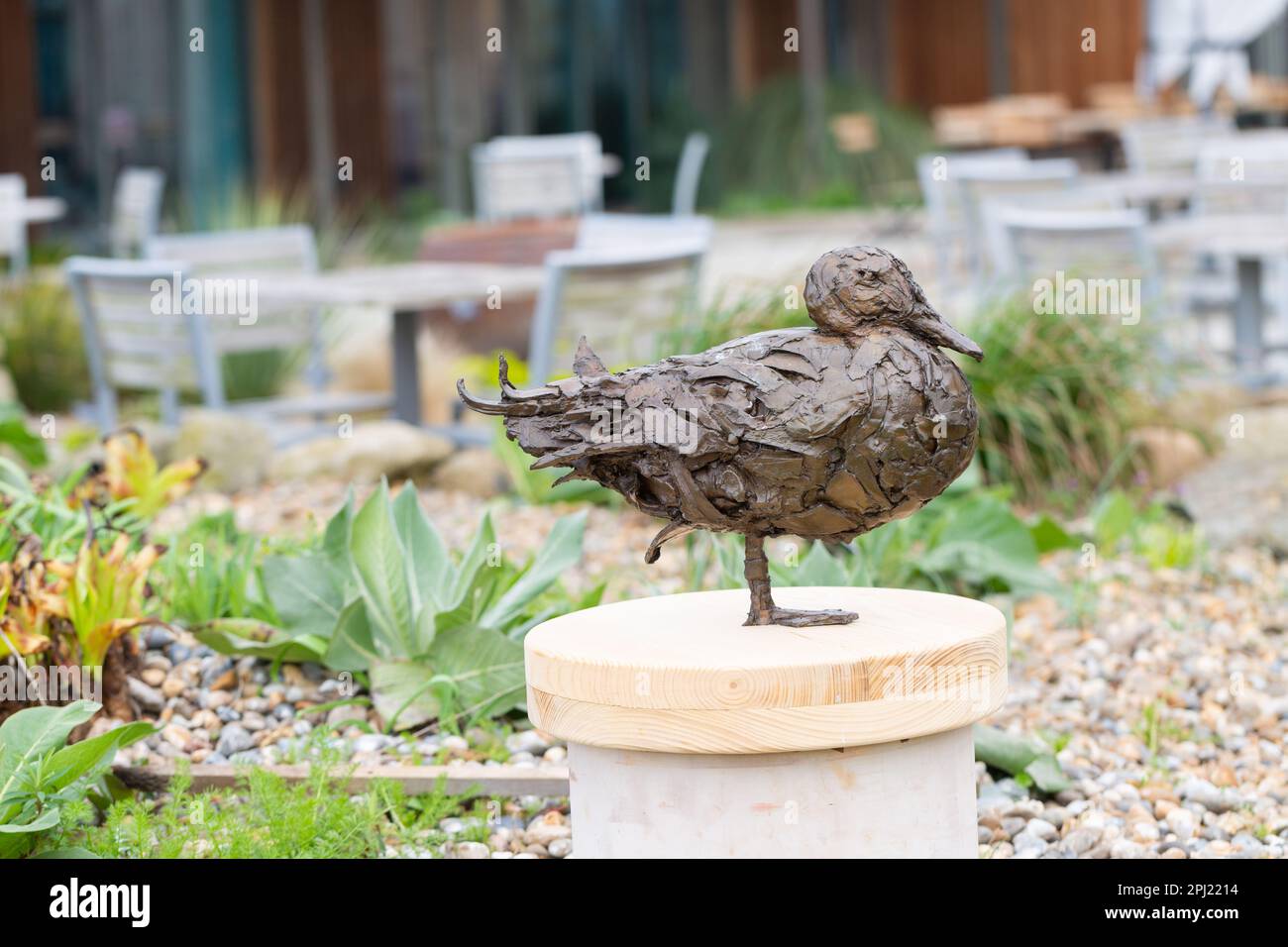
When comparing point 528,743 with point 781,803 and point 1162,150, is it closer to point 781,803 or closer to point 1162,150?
point 781,803

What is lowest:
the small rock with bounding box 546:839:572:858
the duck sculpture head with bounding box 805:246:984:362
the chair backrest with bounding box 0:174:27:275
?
the small rock with bounding box 546:839:572:858

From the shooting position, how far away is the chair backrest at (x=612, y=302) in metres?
5.86

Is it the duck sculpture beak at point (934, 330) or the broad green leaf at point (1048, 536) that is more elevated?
the duck sculpture beak at point (934, 330)

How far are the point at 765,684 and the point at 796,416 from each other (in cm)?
38

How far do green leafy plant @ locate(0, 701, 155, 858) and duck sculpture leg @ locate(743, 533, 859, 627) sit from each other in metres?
1.04

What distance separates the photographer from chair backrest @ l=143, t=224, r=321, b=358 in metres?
6.69

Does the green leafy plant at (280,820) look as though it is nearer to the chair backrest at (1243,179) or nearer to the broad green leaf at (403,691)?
the broad green leaf at (403,691)

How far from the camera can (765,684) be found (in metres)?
2.30

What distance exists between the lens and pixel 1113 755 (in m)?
3.54

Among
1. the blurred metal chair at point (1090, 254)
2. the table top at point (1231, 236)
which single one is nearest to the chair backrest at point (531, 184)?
the table top at point (1231, 236)

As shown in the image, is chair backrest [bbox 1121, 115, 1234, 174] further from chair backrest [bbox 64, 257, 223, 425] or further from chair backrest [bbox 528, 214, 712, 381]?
chair backrest [bbox 64, 257, 223, 425]

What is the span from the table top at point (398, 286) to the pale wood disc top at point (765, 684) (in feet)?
13.0

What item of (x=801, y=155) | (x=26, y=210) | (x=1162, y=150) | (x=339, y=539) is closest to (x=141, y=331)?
(x=339, y=539)

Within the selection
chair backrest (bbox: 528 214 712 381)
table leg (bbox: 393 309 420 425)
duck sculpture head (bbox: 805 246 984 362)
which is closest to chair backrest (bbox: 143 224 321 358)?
table leg (bbox: 393 309 420 425)
